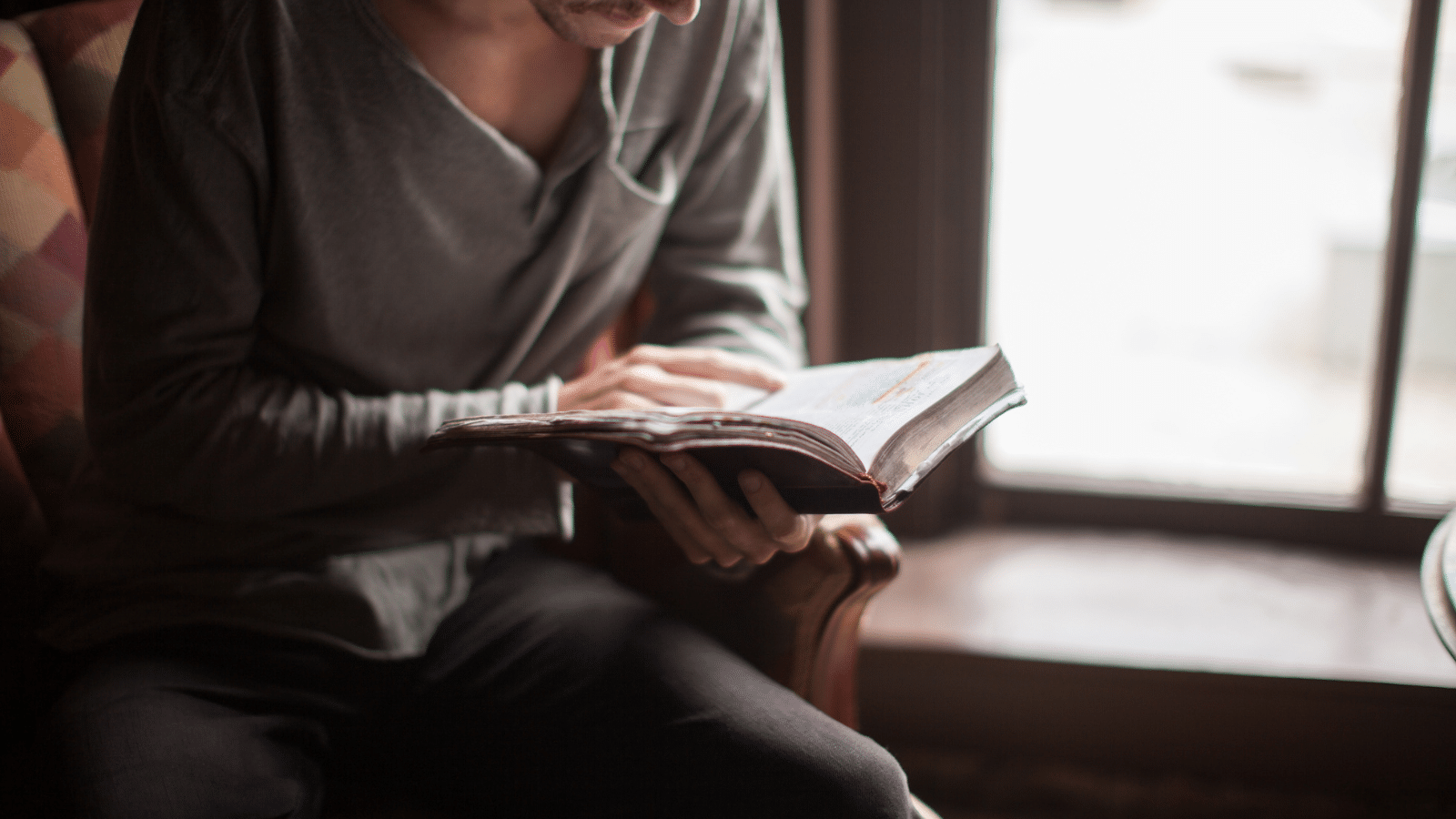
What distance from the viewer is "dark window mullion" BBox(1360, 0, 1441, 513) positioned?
1290 mm

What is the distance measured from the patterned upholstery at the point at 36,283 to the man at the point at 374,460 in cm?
19

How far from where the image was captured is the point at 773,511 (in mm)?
673

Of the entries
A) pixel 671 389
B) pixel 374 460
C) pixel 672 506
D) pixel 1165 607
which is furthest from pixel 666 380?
pixel 1165 607

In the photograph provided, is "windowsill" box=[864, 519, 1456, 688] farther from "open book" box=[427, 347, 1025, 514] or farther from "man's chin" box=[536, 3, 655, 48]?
"man's chin" box=[536, 3, 655, 48]

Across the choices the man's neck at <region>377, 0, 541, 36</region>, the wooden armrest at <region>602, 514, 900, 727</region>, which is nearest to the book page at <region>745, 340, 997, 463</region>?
the wooden armrest at <region>602, 514, 900, 727</region>

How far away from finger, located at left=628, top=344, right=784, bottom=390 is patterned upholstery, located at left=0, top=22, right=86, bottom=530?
0.62 metres

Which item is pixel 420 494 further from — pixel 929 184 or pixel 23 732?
pixel 929 184

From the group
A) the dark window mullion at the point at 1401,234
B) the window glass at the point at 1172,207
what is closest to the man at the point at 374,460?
A: the window glass at the point at 1172,207

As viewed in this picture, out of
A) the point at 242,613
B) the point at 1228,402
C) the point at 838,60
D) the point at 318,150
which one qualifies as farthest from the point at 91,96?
the point at 1228,402

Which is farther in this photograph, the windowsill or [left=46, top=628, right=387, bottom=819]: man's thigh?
the windowsill


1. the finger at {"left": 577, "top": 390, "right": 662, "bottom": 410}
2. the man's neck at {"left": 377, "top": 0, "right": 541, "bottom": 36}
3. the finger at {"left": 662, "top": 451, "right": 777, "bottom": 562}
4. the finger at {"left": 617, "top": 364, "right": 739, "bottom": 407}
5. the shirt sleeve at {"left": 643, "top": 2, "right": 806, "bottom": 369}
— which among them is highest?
the man's neck at {"left": 377, "top": 0, "right": 541, "bottom": 36}

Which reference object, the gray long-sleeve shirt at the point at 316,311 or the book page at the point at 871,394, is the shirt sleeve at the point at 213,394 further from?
the book page at the point at 871,394

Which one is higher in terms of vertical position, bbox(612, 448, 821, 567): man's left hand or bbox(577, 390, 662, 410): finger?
bbox(577, 390, 662, 410): finger

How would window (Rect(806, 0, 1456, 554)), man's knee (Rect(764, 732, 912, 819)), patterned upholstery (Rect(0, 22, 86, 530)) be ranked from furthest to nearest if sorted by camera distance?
window (Rect(806, 0, 1456, 554))
patterned upholstery (Rect(0, 22, 86, 530))
man's knee (Rect(764, 732, 912, 819))
